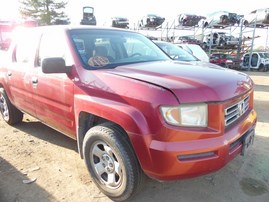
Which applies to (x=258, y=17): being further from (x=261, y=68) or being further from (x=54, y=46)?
(x=54, y=46)

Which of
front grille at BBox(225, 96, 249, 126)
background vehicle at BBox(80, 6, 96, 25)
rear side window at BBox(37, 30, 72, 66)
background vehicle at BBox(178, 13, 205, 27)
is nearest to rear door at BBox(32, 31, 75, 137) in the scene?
rear side window at BBox(37, 30, 72, 66)

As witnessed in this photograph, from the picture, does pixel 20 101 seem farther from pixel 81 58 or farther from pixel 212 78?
pixel 212 78

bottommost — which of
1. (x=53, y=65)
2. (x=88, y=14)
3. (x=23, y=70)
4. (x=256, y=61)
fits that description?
(x=256, y=61)

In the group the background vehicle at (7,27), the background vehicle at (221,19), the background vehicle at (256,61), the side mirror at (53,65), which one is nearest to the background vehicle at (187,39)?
the background vehicle at (221,19)

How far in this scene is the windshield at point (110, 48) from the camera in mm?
3347

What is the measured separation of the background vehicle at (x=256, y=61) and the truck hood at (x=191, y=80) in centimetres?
2068

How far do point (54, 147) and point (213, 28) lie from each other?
1010 inches

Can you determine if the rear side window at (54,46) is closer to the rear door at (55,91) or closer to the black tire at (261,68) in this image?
the rear door at (55,91)

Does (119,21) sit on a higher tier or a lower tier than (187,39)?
higher

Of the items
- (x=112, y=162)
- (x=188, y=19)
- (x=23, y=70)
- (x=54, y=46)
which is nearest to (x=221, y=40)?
(x=188, y=19)

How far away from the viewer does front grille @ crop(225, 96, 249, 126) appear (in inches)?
106

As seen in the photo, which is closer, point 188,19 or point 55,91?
point 55,91

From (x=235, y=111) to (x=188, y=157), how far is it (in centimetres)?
75

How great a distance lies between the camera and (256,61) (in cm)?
2247
